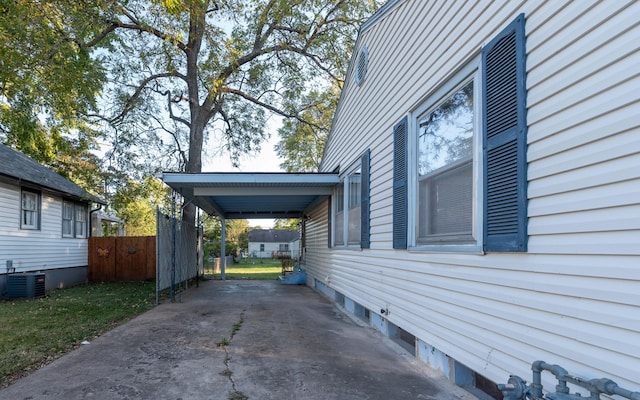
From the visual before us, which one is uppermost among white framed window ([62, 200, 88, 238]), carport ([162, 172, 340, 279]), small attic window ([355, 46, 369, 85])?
small attic window ([355, 46, 369, 85])

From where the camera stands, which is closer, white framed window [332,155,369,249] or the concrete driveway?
the concrete driveway

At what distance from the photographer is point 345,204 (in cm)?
818

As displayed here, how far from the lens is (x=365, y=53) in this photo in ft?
22.8

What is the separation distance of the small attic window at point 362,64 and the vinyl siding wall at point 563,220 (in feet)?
9.43

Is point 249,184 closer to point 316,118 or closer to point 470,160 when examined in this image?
point 470,160

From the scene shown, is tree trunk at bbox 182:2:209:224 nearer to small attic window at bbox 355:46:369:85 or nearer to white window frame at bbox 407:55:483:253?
small attic window at bbox 355:46:369:85

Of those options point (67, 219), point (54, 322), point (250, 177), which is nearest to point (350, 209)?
point (250, 177)

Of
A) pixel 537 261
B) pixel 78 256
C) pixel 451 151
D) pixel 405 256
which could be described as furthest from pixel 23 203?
pixel 537 261

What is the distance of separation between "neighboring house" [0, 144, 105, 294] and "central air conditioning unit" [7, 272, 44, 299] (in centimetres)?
52

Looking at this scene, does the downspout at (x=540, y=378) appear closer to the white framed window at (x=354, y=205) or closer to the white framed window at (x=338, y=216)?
the white framed window at (x=354, y=205)

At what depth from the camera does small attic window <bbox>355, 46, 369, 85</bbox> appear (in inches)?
271

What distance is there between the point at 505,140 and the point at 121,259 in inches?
614

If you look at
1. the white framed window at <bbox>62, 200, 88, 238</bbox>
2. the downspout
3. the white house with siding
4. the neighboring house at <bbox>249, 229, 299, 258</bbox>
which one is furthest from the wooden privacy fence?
the neighboring house at <bbox>249, 229, 299, 258</bbox>

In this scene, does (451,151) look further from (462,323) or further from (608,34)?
(608,34)
